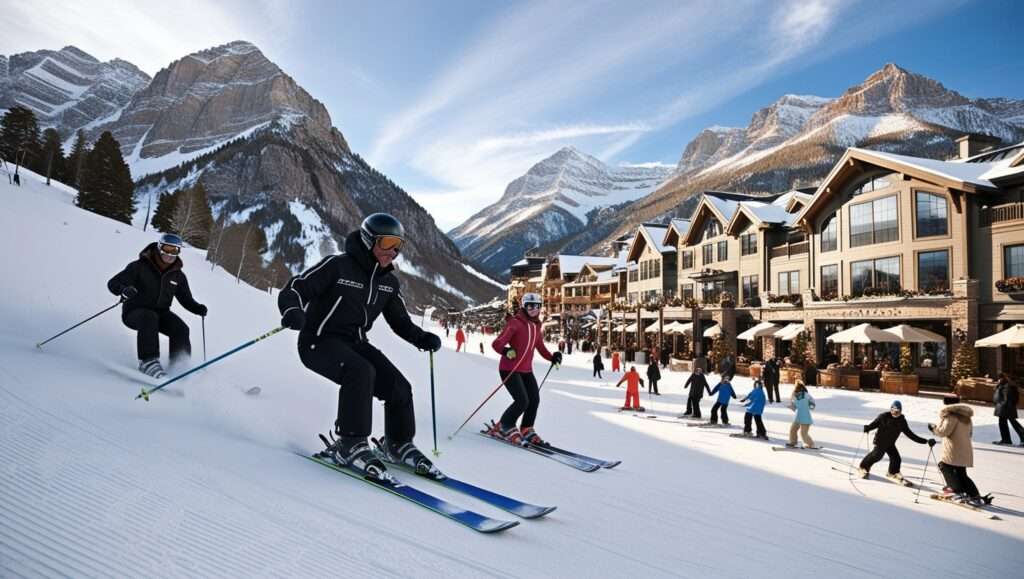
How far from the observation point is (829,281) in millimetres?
26500

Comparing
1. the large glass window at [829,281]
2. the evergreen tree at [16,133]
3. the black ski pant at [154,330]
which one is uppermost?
the evergreen tree at [16,133]

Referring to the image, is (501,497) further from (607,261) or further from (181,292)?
(607,261)

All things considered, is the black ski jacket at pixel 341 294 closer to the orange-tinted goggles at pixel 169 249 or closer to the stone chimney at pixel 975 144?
the orange-tinted goggles at pixel 169 249

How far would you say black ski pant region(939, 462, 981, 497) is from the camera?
6523mm

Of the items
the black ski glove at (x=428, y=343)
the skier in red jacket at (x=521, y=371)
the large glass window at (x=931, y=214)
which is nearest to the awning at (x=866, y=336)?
the large glass window at (x=931, y=214)

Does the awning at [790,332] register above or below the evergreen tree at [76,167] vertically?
below

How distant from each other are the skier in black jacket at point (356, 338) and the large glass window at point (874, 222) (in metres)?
26.3

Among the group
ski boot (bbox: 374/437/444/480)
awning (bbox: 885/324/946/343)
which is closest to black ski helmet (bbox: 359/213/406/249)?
ski boot (bbox: 374/437/444/480)

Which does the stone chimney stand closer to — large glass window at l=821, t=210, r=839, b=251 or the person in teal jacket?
large glass window at l=821, t=210, r=839, b=251

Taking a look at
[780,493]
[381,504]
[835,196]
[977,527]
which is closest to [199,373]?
[381,504]

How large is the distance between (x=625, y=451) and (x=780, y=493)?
8.08 feet

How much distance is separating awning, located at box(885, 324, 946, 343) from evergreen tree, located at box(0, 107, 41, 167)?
6469cm

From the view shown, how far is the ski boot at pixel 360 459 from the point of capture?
13.4 feet

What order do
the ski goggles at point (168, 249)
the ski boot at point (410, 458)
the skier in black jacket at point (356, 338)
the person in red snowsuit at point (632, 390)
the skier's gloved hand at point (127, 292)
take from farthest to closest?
the person in red snowsuit at point (632, 390), the ski goggles at point (168, 249), the skier's gloved hand at point (127, 292), the ski boot at point (410, 458), the skier in black jacket at point (356, 338)
